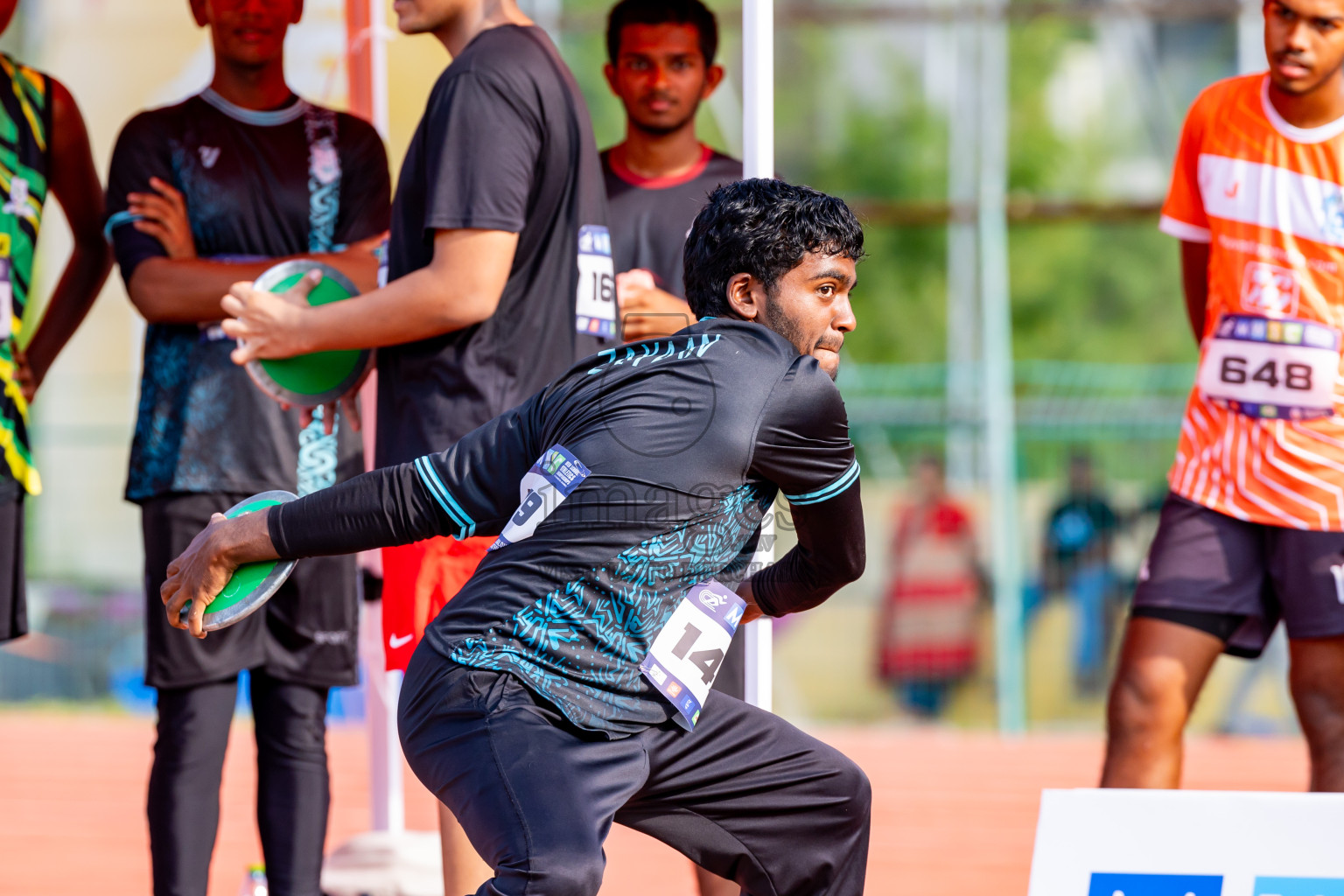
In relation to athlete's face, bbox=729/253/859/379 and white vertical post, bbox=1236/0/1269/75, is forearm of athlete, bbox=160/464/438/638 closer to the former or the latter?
→ athlete's face, bbox=729/253/859/379

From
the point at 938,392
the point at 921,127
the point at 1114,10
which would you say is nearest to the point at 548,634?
the point at 938,392

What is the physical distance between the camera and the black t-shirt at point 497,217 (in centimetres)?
273

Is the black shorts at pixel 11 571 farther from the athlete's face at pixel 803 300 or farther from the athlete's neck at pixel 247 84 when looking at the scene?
the athlete's face at pixel 803 300

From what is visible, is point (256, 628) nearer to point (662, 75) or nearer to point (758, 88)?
point (758, 88)

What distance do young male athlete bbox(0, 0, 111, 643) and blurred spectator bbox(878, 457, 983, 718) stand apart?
9060mm

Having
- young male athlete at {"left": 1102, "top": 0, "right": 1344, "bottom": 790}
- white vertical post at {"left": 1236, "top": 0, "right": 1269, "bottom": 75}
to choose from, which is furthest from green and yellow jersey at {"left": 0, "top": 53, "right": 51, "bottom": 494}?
white vertical post at {"left": 1236, "top": 0, "right": 1269, "bottom": 75}

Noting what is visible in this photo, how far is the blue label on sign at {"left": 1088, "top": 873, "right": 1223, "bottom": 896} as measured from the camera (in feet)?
6.96

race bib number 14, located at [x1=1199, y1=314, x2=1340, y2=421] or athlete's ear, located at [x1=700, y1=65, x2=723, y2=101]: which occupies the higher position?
athlete's ear, located at [x1=700, y1=65, x2=723, y2=101]

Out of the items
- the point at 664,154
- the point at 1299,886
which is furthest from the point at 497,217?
the point at 1299,886

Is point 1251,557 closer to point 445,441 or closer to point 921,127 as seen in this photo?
point 445,441

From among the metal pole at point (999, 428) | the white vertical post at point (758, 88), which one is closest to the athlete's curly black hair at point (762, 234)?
the white vertical post at point (758, 88)

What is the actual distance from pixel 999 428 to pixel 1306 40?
9383 millimetres

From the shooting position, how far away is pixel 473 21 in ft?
9.55

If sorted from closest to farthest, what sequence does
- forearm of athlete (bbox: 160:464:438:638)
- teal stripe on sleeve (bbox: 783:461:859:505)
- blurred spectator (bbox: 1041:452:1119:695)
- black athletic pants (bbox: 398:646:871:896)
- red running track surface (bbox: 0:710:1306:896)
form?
1. black athletic pants (bbox: 398:646:871:896)
2. forearm of athlete (bbox: 160:464:438:638)
3. teal stripe on sleeve (bbox: 783:461:859:505)
4. red running track surface (bbox: 0:710:1306:896)
5. blurred spectator (bbox: 1041:452:1119:695)
